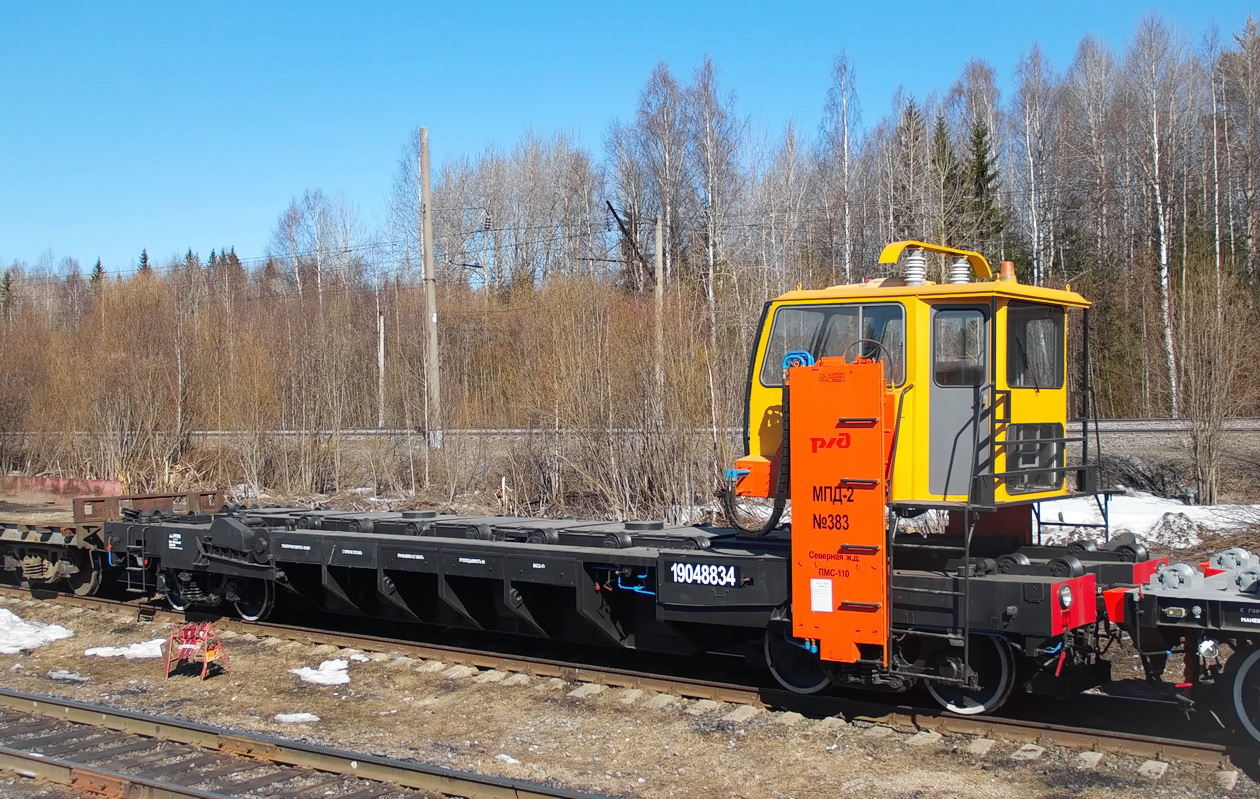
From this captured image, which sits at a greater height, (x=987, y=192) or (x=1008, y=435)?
(x=987, y=192)

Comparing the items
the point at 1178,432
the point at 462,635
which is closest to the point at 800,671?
the point at 462,635

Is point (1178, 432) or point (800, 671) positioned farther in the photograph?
point (1178, 432)

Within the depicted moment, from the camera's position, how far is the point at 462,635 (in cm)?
1109

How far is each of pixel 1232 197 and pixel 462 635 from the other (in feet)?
130

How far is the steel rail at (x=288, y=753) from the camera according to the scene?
20.2ft

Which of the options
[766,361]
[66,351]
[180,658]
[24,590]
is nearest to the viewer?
[766,361]

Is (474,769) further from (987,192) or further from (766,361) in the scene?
(987,192)

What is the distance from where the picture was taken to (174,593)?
1247cm

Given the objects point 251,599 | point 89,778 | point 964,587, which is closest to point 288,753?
point 89,778

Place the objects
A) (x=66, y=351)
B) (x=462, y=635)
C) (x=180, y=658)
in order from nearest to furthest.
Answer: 1. (x=180, y=658)
2. (x=462, y=635)
3. (x=66, y=351)

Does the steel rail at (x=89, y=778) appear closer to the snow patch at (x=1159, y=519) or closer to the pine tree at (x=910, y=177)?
the snow patch at (x=1159, y=519)

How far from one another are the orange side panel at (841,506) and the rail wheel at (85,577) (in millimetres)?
10485

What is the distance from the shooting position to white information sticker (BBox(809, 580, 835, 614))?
704 cm

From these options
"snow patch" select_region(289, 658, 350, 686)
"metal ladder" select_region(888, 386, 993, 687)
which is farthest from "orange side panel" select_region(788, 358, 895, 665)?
"snow patch" select_region(289, 658, 350, 686)
